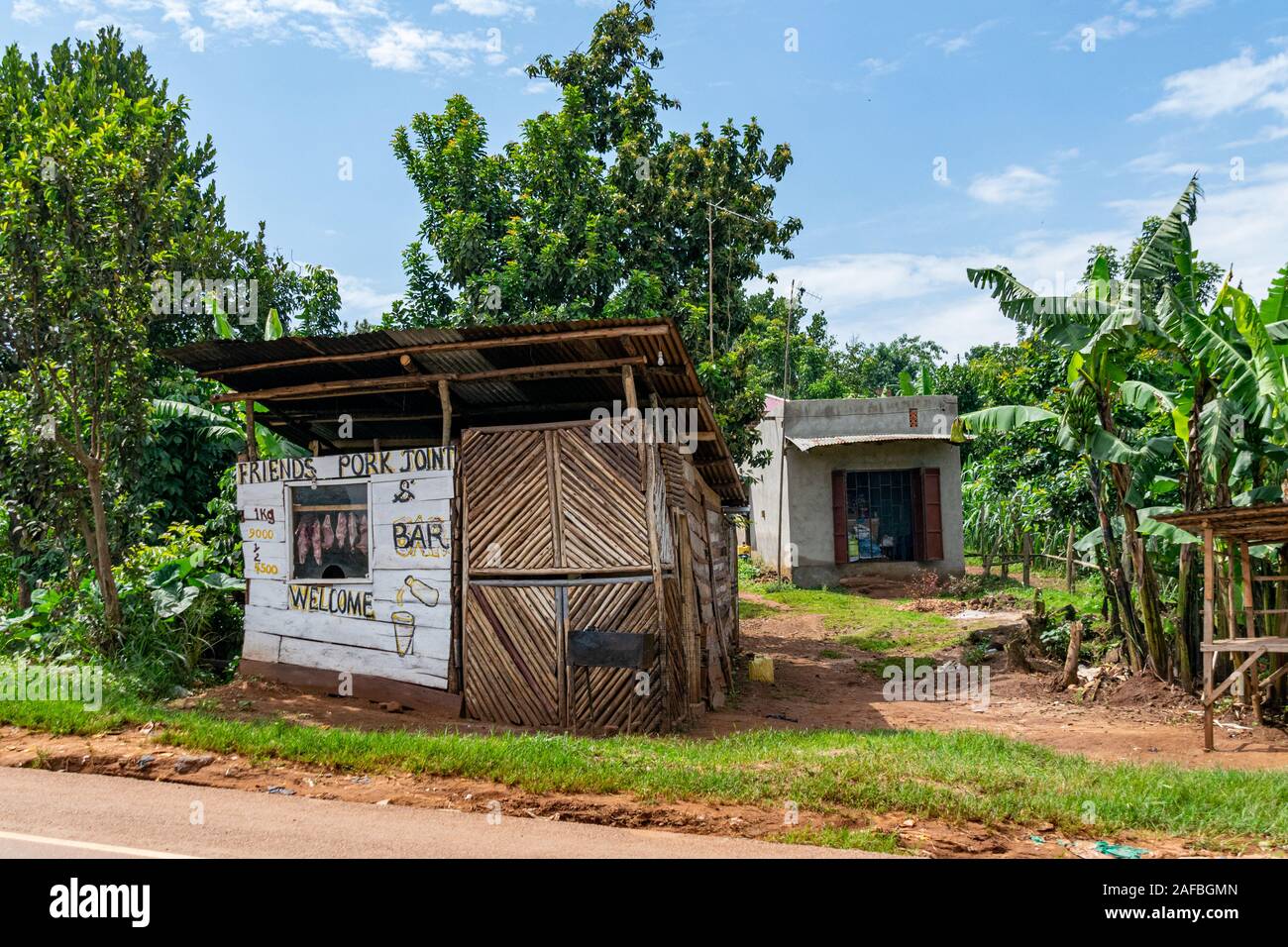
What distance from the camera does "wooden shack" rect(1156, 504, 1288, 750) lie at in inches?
394

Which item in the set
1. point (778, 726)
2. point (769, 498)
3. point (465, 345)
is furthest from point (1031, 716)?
point (769, 498)

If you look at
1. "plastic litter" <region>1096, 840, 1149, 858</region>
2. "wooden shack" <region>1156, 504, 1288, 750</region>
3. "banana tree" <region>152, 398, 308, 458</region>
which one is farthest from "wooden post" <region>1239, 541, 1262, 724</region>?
"banana tree" <region>152, 398, 308, 458</region>

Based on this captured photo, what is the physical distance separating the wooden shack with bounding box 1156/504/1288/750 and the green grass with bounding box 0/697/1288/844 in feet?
6.75

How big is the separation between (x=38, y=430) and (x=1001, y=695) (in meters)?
12.4

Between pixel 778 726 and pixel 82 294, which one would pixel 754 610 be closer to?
pixel 778 726

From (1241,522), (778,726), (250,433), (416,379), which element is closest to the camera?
(1241,522)

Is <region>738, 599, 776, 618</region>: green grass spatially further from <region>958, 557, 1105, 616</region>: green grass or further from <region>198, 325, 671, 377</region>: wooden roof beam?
<region>198, 325, 671, 377</region>: wooden roof beam

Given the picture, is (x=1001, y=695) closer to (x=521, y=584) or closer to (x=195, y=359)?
(x=521, y=584)

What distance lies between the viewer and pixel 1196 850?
6488mm

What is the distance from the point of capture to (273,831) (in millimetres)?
6004

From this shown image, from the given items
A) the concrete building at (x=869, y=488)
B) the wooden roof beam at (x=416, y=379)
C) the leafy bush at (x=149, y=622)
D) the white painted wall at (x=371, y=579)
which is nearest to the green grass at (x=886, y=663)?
the wooden roof beam at (x=416, y=379)

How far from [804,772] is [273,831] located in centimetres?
392

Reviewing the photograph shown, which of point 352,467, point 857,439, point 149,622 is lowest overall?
point 149,622
